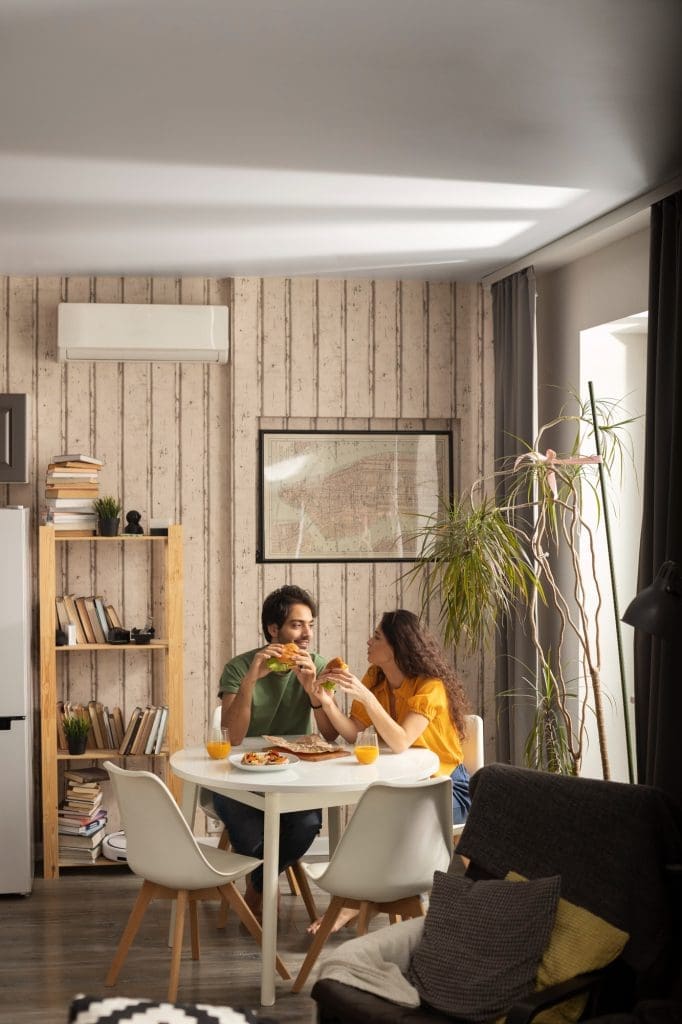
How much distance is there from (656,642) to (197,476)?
2.47 meters

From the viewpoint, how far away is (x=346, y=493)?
5.48m

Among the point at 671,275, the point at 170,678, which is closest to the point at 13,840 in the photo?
the point at 170,678

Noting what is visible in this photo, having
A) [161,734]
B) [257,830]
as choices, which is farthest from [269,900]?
[161,734]

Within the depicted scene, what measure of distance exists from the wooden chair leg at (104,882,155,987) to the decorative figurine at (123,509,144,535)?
192 cm

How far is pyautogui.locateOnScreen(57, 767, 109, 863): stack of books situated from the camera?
508cm

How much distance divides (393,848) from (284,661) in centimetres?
98

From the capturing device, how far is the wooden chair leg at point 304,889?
4316 millimetres

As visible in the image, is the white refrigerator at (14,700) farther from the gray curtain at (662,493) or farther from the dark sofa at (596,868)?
the gray curtain at (662,493)

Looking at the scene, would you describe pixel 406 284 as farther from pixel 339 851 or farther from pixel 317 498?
pixel 339 851

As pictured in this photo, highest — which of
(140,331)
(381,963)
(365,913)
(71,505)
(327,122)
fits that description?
(327,122)

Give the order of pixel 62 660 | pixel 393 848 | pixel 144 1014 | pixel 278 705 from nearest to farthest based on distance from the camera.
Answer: pixel 144 1014
pixel 393 848
pixel 278 705
pixel 62 660

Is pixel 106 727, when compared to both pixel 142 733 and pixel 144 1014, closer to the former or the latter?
pixel 142 733

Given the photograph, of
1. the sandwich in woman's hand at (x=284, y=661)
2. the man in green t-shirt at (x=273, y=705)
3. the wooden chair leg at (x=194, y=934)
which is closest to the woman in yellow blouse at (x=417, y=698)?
the sandwich in woman's hand at (x=284, y=661)

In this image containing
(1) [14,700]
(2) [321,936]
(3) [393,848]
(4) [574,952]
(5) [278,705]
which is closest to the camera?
(4) [574,952]
